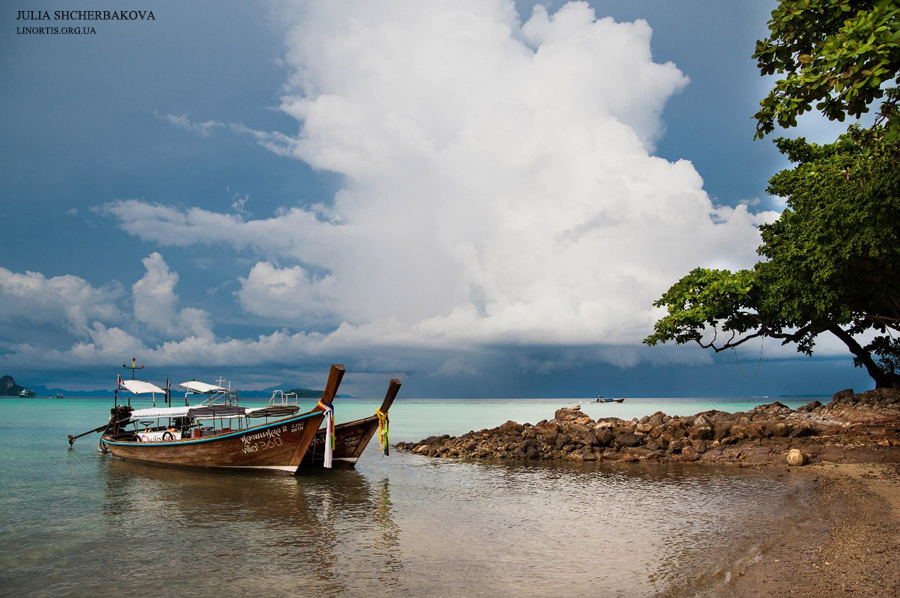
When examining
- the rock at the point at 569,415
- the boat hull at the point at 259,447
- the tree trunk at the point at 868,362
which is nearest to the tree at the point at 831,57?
the boat hull at the point at 259,447

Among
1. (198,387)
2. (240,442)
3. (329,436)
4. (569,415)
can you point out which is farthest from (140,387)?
(569,415)

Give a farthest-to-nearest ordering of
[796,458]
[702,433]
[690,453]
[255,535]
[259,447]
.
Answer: [702,433] < [690,453] < [259,447] < [796,458] < [255,535]

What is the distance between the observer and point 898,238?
19.2 meters

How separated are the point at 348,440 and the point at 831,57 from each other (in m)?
20.1

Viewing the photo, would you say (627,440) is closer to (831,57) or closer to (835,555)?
(835,555)

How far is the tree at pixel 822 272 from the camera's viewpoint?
750 inches

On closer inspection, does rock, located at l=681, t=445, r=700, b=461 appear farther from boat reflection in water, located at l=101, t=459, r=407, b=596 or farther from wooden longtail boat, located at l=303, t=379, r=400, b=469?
boat reflection in water, located at l=101, t=459, r=407, b=596

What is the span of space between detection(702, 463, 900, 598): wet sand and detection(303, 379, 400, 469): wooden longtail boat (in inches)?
560

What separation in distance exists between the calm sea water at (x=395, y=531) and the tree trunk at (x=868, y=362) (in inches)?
460

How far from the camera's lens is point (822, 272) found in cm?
2062

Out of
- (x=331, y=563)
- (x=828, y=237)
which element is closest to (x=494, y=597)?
(x=331, y=563)

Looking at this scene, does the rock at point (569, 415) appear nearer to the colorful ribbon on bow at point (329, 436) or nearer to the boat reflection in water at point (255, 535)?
the boat reflection in water at point (255, 535)

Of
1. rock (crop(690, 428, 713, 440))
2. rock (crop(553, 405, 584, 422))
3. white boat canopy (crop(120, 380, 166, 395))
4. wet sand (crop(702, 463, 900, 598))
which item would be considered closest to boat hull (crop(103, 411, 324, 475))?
white boat canopy (crop(120, 380, 166, 395))

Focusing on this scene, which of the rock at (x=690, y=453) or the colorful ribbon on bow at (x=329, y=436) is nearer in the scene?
the colorful ribbon on bow at (x=329, y=436)
